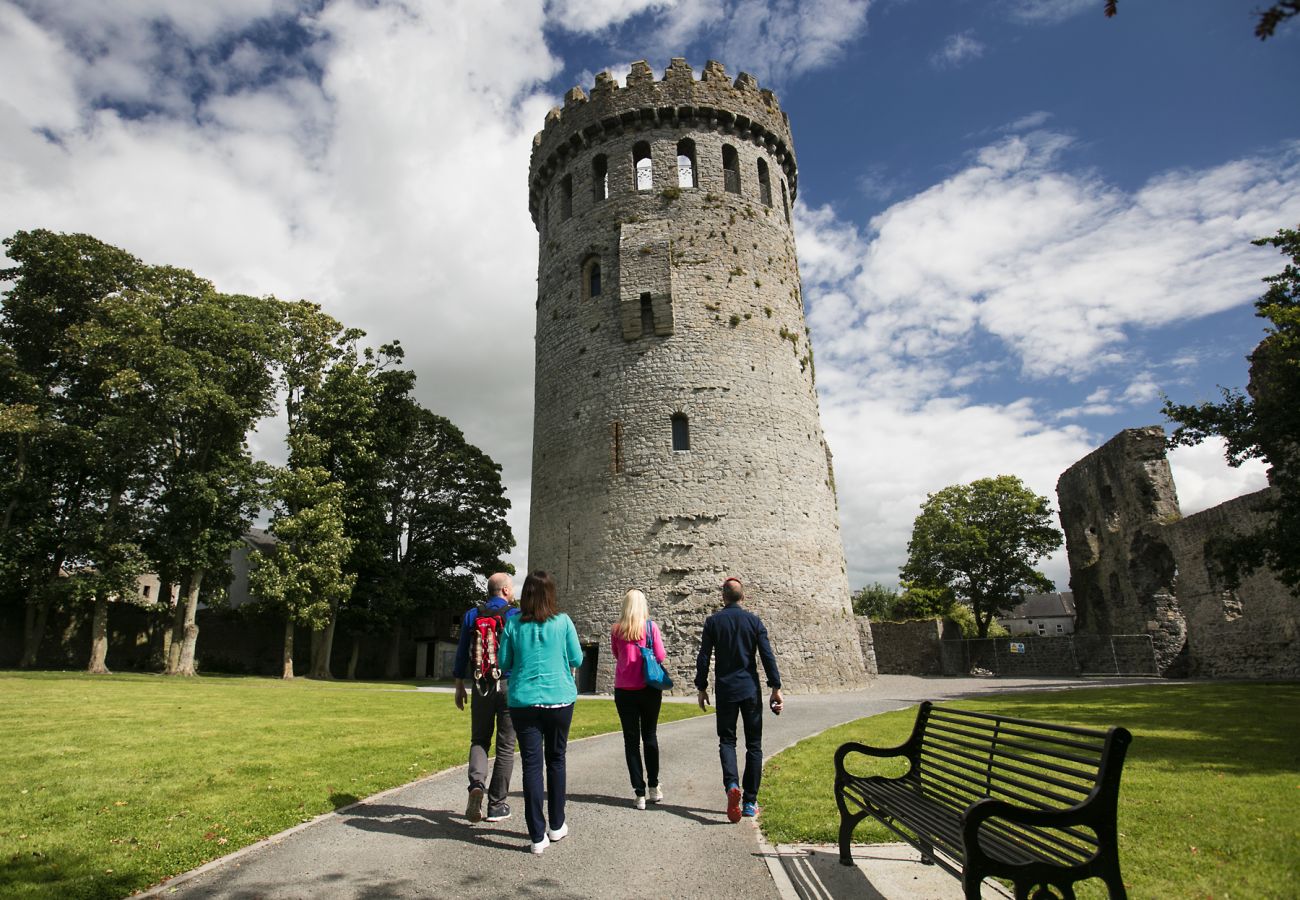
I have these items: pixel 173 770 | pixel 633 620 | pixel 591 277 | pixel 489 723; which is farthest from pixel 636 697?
pixel 591 277

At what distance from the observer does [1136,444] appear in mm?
28672

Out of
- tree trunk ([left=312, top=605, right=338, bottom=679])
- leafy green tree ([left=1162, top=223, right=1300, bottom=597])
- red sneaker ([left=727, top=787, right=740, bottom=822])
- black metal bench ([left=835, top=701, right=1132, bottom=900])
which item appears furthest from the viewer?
tree trunk ([left=312, top=605, right=338, bottom=679])

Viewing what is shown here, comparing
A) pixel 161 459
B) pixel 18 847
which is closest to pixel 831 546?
pixel 18 847

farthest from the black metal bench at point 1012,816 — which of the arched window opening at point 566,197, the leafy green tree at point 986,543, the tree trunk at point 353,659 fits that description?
the leafy green tree at point 986,543

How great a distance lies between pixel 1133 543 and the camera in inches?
1104

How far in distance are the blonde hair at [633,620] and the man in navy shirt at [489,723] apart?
0.95 m

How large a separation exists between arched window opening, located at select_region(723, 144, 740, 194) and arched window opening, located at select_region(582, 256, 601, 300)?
4978mm

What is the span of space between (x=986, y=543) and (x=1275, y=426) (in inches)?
1214

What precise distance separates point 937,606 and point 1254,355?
2639 centimetres

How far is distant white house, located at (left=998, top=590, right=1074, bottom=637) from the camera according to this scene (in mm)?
81125

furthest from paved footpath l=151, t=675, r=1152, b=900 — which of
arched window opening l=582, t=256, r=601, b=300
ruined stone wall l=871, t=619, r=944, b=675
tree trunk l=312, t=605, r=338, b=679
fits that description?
ruined stone wall l=871, t=619, r=944, b=675

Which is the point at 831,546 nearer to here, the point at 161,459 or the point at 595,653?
the point at 595,653

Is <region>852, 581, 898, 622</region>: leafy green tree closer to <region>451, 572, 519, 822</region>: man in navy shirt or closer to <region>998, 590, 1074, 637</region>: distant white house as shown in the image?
<region>998, 590, 1074, 637</region>: distant white house

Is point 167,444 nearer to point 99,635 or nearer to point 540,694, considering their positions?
point 99,635
